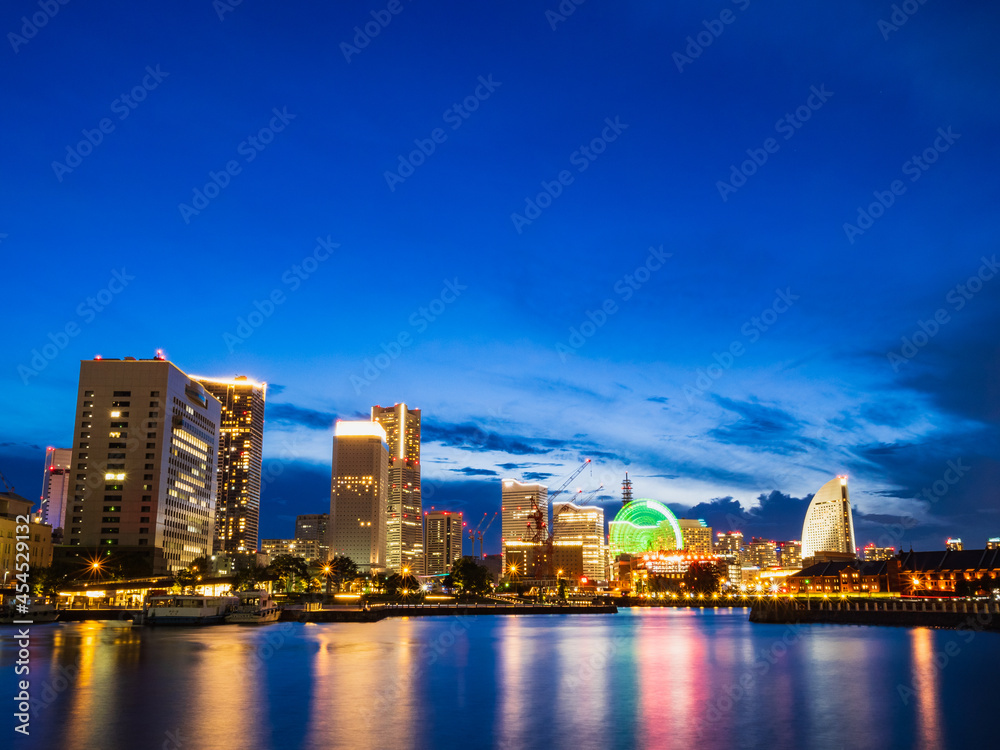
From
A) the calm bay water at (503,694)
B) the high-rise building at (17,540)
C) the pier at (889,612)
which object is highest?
the high-rise building at (17,540)

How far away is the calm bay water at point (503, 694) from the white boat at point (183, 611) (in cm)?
3083

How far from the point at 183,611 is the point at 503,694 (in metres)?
91.1

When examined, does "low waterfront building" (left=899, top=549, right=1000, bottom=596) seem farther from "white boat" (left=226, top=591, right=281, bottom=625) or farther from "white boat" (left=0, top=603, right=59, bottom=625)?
"white boat" (left=0, top=603, right=59, bottom=625)

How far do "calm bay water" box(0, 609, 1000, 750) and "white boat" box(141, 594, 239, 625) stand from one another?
30827 mm

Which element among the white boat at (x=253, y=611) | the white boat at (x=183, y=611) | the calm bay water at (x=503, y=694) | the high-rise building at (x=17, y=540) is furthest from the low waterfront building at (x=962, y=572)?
the high-rise building at (x=17, y=540)

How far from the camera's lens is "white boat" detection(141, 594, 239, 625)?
4990 inches

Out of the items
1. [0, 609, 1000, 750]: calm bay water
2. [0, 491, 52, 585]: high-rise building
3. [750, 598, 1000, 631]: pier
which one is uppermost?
[0, 491, 52, 585]: high-rise building

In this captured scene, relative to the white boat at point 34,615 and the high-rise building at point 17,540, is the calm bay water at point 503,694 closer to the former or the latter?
the white boat at point 34,615

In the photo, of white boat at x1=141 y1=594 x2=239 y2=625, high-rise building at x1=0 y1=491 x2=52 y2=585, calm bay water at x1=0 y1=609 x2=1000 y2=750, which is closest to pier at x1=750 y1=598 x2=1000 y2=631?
calm bay water at x1=0 y1=609 x2=1000 y2=750

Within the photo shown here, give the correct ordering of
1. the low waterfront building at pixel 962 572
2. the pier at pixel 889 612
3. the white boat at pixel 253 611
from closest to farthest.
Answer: the pier at pixel 889 612, the white boat at pixel 253 611, the low waterfront building at pixel 962 572

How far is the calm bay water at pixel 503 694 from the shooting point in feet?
131

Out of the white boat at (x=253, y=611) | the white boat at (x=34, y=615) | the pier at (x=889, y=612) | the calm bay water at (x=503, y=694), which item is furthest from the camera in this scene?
the white boat at (x=253, y=611)

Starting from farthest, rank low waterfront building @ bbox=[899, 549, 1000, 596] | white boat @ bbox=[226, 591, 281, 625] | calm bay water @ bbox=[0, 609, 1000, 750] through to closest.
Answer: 1. low waterfront building @ bbox=[899, 549, 1000, 596]
2. white boat @ bbox=[226, 591, 281, 625]
3. calm bay water @ bbox=[0, 609, 1000, 750]

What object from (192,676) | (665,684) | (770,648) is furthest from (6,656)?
(770,648)
